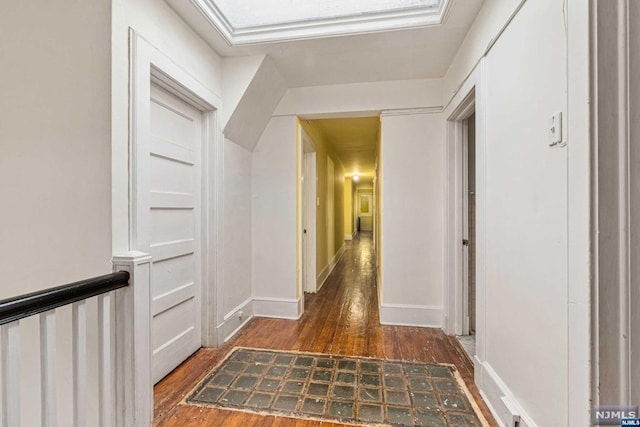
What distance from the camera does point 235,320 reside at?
2596 millimetres

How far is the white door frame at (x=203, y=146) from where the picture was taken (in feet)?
4.77

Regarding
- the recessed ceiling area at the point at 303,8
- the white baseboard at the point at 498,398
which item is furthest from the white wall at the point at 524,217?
the recessed ceiling area at the point at 303,8

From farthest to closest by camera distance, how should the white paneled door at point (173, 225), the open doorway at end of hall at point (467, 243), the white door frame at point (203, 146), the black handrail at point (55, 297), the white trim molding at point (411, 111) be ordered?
1. the white trim molding at point (411, 111)
2. the open doorway at end of hall at point (467, 243)
3. the white paneled door at point (173, 225)
4. the white door frame at point (203, 146)
5. the black handrail at point (55, 297)

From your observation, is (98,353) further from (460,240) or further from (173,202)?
(460,240)

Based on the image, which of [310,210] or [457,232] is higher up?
[310,210]

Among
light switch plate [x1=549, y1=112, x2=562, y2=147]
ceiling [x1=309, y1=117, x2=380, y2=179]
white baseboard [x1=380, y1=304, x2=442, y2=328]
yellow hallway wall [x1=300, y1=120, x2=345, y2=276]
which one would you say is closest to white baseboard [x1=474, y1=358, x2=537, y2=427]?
white baseboard [x1=380, y1=304, x2=442, y2=328]

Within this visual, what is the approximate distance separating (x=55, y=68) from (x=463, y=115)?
2.78 m

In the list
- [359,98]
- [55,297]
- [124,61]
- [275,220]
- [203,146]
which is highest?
[359,98]

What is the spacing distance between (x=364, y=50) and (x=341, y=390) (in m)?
2.53

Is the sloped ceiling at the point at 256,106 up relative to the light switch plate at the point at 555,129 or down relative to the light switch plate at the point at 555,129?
up

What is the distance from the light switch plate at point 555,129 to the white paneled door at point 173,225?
1.93 metres

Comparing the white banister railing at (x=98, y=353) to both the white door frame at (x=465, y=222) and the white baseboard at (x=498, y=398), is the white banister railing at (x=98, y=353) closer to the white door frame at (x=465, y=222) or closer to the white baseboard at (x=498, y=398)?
the white baseboard at (x=498, y=398)

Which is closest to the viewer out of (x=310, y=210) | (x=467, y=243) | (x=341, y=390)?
(x=341, y=390)

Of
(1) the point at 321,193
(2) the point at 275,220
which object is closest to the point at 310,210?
(1) the point at 321,193
